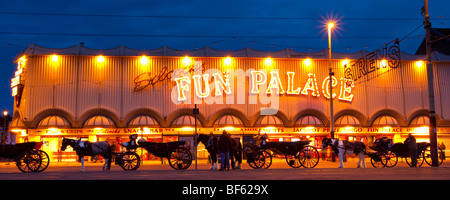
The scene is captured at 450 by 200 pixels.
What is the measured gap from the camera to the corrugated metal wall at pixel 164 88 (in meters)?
34.5

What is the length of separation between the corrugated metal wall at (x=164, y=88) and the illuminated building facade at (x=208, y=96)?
0.29 ft

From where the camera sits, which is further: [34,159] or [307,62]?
[307,62]

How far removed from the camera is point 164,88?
117 feet

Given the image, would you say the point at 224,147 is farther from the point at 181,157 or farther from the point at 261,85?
the point at 261,85

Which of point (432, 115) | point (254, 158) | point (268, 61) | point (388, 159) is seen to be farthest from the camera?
point (268, 61)

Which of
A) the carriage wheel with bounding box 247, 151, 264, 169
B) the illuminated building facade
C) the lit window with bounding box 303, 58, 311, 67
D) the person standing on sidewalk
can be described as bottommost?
the carriage wheel with bounding box 247, 151, 264, 169

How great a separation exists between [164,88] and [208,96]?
4.03 meters

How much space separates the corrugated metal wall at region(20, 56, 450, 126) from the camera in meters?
34.5

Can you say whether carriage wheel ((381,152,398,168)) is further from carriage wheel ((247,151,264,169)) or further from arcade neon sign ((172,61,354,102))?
arcade neon sign ((172,61,354,102))

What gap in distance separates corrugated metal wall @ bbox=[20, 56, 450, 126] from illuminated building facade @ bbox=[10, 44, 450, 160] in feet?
0.29

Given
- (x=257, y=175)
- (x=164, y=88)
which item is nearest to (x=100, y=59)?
(x=164, y=88)

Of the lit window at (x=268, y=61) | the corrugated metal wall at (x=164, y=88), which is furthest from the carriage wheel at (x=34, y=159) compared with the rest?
the lit window at (x=268, y=61)

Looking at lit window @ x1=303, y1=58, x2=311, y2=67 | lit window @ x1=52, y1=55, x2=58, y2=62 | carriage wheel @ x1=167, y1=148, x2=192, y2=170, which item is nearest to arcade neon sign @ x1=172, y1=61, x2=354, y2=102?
lit window @ x1=303, y1=58, x2=311, y2=67

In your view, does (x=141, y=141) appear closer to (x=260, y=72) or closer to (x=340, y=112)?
(x=260, y=72)
